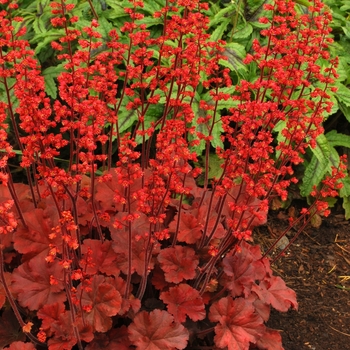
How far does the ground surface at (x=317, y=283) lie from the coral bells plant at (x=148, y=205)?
530mm

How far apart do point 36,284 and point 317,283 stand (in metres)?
2.13

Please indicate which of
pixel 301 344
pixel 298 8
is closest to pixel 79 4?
pixel 298 8

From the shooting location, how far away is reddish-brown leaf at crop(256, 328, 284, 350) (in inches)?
114

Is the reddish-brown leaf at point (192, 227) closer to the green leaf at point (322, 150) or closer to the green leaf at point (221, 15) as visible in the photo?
the green leaf at point (322, 150)

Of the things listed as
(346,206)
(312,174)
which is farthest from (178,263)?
(346,206)

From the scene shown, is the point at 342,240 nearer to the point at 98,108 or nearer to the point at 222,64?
the point at 222,64

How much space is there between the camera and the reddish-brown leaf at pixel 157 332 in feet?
8.26

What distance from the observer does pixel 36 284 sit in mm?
2646

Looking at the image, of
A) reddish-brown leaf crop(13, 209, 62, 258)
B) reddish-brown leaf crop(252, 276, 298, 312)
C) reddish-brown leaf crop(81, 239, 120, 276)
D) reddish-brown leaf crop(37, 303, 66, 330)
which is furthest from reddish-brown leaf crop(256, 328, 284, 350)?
reddish-brown leaf crop(13, 209, 62, 258)

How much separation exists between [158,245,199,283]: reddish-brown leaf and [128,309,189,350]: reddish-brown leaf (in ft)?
0.79

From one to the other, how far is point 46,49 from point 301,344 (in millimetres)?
2911

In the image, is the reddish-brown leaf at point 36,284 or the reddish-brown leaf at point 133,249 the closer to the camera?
the reddish-brown leaf at point 36,284

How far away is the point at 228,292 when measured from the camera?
3.05 meters

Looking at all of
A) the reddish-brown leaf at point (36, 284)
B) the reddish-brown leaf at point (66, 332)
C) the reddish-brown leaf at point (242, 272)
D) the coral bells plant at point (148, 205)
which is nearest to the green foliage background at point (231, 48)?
the coral bells plant at point (148, 205)
